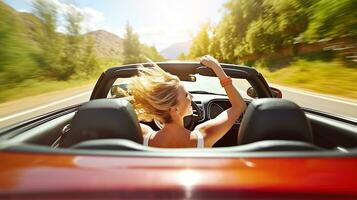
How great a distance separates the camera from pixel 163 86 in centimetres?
214

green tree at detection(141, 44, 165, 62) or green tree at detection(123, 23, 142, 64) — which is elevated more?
green tree at detection(123, 23, 142, 64)

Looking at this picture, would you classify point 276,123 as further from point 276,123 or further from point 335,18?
point 335,18

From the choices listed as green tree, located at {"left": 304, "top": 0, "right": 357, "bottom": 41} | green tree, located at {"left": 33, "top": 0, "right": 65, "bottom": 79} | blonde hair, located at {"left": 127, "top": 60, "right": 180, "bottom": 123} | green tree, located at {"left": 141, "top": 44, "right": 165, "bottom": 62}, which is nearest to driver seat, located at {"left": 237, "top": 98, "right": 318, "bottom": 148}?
blonde hair, located at {"left": 127, "top": 60, "right": 180, "bottom": 123}

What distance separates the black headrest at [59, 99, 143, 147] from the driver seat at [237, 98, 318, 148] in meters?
0.49

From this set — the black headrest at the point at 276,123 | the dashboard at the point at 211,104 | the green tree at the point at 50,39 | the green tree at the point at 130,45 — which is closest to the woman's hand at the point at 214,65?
the black headrest at the point at 276,123

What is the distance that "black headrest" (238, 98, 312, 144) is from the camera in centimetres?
183

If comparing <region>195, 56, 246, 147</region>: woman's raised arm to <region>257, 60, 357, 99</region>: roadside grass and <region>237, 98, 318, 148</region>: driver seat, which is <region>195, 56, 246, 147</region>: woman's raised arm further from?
<region>257, 60, 357, 99</region>: roadside grass

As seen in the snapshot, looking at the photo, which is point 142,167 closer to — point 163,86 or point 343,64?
point 163,86

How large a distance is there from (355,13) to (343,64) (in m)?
3.97

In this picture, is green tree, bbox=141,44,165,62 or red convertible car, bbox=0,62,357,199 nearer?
red convertible car, bbox=0,62,357,199

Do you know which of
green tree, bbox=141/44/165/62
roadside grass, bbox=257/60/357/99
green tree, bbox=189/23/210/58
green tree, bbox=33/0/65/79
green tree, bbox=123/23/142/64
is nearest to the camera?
roadside grass, bbox=257/60/357/99

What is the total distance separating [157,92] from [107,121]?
404 millimetres

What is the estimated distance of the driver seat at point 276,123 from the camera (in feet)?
6.00

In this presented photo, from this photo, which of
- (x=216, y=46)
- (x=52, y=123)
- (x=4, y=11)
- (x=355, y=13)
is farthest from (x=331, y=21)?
(x=216, y=46)
